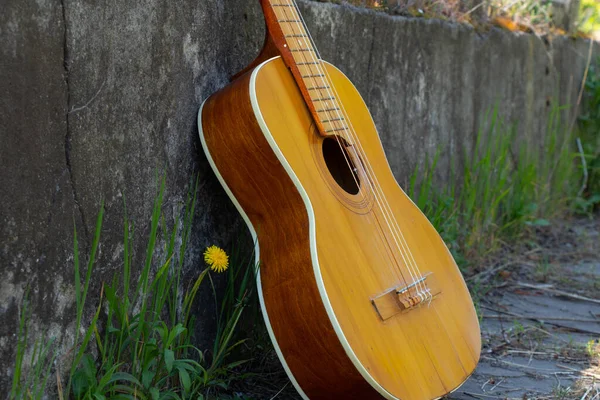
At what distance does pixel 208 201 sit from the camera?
2.36 m

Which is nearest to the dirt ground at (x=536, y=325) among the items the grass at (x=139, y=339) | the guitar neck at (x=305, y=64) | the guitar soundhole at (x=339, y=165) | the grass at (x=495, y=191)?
the grass at (x=495, y=191)

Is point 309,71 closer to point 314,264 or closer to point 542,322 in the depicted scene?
point 314,264

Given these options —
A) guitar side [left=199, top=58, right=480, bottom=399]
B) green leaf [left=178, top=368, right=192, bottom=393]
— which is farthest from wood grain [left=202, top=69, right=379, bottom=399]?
green leaf [left=178, top=368, right=192, bottom=393]

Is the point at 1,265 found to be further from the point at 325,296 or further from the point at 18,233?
the point at 325,296

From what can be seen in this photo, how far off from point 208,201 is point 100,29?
0.65 metres

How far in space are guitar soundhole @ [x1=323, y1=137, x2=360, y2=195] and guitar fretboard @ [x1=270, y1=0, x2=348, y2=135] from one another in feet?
0.22

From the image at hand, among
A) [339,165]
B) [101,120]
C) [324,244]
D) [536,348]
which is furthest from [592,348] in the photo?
[101,120]

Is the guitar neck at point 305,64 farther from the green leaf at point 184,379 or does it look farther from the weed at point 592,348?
the weed at point 592,348

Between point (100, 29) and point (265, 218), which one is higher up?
point (100, 29)

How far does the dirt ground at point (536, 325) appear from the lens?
2457mm

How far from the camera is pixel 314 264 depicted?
1999 mm

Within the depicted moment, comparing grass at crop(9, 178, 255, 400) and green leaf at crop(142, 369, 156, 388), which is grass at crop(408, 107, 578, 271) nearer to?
grass at crop(9, 178, 255, 400)

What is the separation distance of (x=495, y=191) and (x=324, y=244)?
7.40 feet

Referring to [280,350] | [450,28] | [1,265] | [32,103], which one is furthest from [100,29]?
[450,28]
